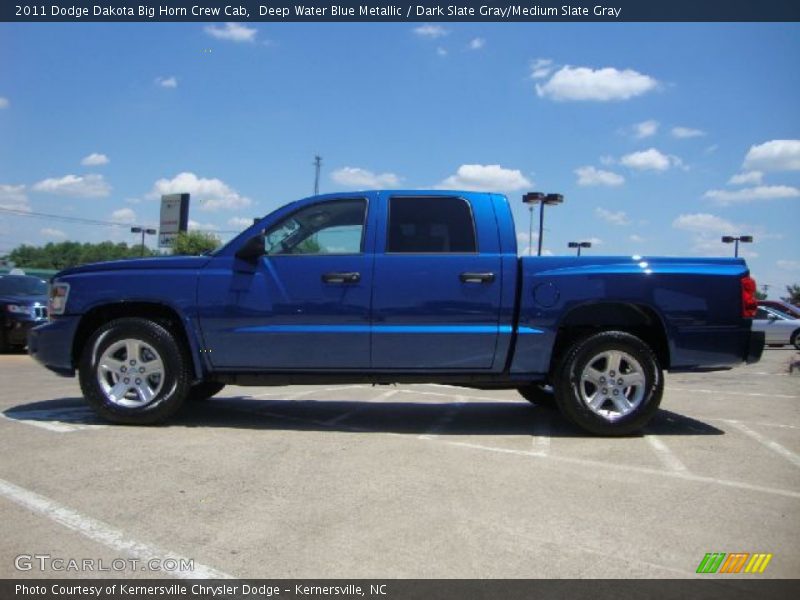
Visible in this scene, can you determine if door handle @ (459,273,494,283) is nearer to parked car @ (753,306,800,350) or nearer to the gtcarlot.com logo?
the gtcarlot.com logo

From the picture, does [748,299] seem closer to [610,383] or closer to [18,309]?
[610,383]

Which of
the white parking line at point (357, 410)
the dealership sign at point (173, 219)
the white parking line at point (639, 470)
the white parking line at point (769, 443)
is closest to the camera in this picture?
the white parking line at point (639, 470)

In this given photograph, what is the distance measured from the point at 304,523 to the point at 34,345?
11.7 ft

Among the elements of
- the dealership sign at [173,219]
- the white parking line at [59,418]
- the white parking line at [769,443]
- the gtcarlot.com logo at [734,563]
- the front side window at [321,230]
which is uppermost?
the dealership sign at [173,219]

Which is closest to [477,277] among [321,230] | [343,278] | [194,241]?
[343,278]

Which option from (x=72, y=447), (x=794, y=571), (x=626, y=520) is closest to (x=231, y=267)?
(x=72, y=447)

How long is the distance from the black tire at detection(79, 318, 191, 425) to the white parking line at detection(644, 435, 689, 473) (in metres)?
3.68

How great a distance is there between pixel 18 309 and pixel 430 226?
10.2 meters

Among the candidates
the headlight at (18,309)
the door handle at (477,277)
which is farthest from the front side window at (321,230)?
the headlight at (18,309)

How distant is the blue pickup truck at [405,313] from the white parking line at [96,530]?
5.86 feet

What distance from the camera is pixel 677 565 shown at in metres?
2.99

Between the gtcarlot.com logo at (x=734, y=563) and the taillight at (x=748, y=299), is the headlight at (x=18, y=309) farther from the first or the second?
the gtcarlot.com logo at (x=734, y=563)

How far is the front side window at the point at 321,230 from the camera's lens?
18.2 ft

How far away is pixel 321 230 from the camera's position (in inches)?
220
